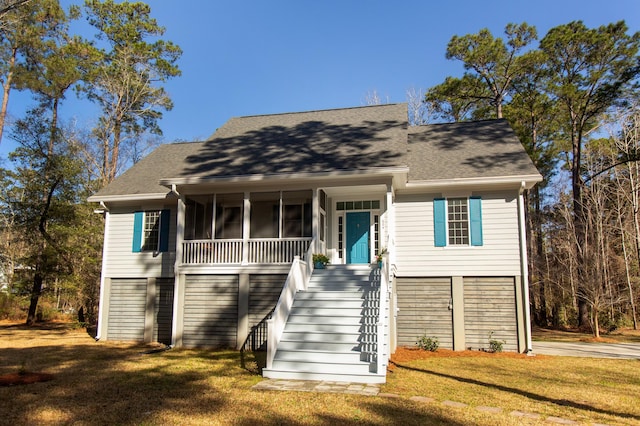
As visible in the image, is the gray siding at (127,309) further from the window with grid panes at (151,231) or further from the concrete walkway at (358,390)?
the concrete walkway at (358,390)

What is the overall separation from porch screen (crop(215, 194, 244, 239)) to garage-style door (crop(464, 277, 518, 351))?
6.76 metres

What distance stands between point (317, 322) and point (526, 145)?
17.2 metres

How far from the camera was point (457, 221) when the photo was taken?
1236 centimetres

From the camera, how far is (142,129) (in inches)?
1078

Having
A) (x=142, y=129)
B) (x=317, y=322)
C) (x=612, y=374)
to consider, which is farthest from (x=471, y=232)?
(x=142, y=129)

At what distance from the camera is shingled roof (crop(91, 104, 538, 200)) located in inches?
476

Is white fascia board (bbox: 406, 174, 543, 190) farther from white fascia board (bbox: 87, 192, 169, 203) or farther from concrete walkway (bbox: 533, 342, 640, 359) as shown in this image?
white fascia board (bbox: 87, 192, 169, 203)

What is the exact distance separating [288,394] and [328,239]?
21.7 feet

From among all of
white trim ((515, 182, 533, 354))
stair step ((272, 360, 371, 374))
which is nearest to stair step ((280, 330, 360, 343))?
stair step ((272, 360, 371, 374))

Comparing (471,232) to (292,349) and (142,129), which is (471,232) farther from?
(142,129)

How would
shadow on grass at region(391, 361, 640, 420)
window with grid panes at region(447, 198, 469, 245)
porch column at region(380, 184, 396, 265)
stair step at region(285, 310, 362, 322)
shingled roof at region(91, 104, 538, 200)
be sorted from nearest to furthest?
shadow on grass at region(391, 361, 640, 420) < stair step at region(285, 310, 362, 322) < porch column at region(380, 184, 396, 265) < shingled roof at region(91, 104, 538, 200) < window with grid panes at region(447, 198, 469, 245)

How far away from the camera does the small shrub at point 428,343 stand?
1179 centimetres

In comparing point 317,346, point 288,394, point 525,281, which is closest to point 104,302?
point 317,346

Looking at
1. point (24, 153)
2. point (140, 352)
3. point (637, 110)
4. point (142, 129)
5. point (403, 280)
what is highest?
point (142, 129)
